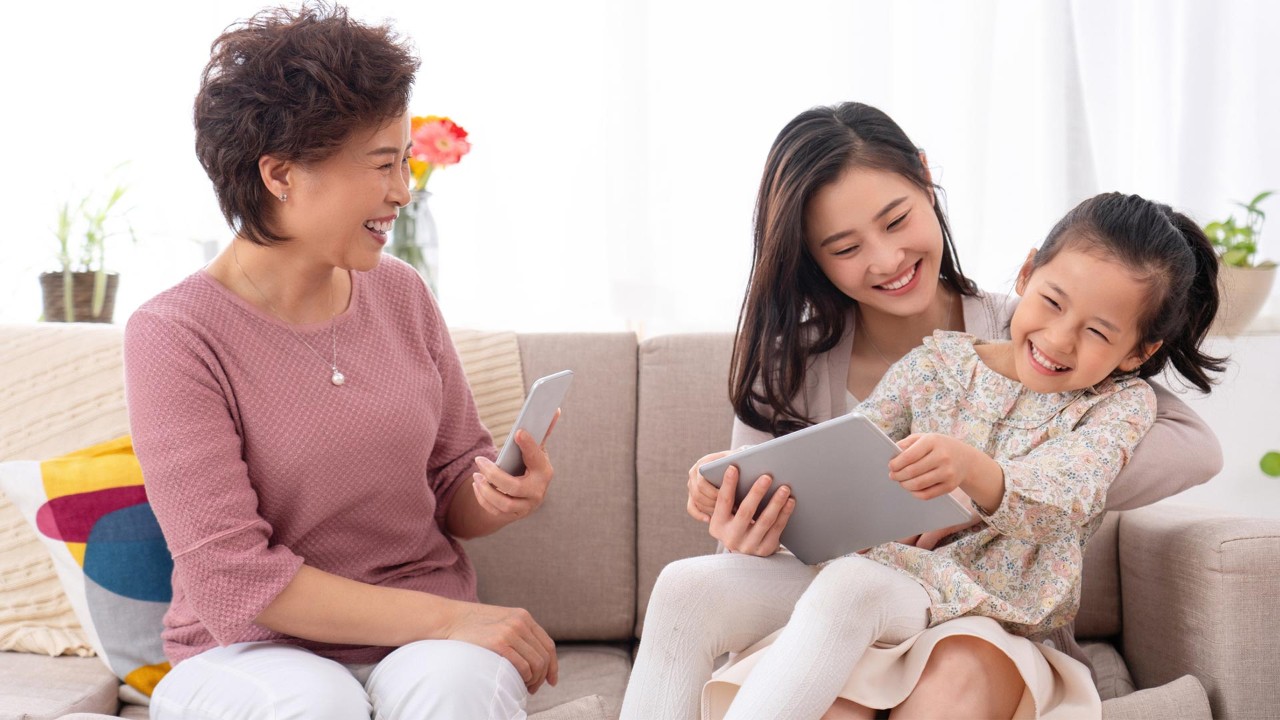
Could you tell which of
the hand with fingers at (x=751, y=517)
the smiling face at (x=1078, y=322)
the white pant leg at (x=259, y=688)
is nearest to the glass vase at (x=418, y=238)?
the white pant leg at (x=259, y=688)

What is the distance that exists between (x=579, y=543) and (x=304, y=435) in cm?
58

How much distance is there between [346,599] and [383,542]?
161mm

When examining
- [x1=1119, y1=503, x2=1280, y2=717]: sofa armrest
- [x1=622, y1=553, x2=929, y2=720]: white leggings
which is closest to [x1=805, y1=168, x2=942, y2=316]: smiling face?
[x1=622, y1=553, x2=929, y2=720]: white leggings

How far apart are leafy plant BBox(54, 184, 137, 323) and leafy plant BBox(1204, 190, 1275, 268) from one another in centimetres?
222

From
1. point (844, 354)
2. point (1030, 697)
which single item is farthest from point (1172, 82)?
point (1030, 697)

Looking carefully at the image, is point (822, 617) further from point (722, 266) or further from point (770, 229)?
point (722, 266)

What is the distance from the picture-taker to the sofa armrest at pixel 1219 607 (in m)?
1.35

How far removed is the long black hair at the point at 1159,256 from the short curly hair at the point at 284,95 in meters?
0.87

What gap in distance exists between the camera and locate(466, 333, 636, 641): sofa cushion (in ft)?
5.99

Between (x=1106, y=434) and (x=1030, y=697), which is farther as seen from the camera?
(x=1106, y=434)

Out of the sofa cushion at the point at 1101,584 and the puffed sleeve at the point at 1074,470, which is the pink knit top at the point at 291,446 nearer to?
the puffed sleeve at the point at 1074,470

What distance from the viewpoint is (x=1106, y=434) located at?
1.31 metres

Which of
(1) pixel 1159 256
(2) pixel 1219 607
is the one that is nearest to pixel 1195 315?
(1) pixel 1159 256

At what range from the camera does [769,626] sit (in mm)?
1323
